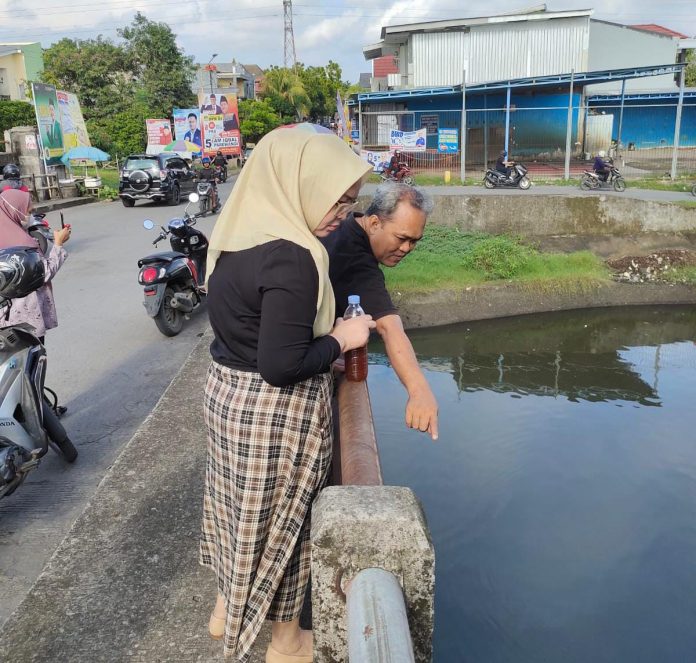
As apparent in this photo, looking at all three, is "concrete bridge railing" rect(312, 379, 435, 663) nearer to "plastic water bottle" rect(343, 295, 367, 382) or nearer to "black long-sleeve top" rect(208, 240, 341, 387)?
"black long-sleeve top" rect(208, 240, 341, 387)

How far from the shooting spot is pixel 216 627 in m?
2.12

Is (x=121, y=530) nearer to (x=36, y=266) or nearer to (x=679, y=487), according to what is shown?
(x=36, y=266)

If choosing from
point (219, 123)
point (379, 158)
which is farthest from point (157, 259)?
point (219, 123)

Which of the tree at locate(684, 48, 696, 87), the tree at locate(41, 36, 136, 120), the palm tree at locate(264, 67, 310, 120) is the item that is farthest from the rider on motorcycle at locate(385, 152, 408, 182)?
the palm tree at locate(264, 67, 310, 120)

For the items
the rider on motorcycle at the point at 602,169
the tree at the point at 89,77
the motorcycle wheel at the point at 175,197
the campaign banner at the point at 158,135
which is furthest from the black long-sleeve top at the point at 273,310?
the tree at the point at 89,77

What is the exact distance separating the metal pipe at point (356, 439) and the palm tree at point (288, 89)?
4722 cm

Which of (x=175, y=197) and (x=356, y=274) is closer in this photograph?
(x=356, y=274)

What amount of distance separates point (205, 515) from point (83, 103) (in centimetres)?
3399

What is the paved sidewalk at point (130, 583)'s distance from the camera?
212cm

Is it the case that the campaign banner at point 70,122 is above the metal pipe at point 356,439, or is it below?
above

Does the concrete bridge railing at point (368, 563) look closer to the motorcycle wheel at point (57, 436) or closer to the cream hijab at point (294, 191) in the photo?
the cream hijab at point (294, 191)

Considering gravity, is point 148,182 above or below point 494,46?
below

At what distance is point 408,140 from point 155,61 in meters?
22.0

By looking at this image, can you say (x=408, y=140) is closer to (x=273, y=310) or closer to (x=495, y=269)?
(x=495, y=269)
